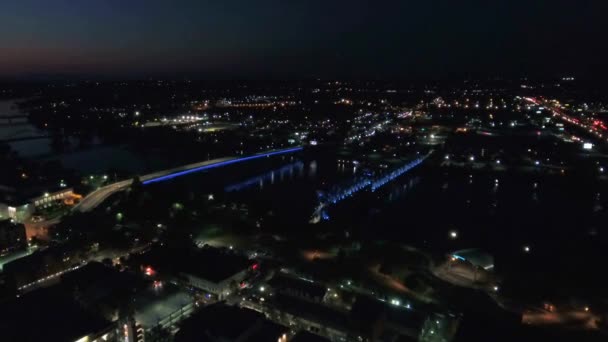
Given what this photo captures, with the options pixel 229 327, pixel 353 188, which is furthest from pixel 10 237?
pixel 353 188

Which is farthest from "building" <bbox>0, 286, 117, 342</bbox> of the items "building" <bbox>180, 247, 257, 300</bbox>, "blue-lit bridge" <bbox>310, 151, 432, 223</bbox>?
"blue-lit bridge" <bbox>310, 151, 432, 223</bbox>

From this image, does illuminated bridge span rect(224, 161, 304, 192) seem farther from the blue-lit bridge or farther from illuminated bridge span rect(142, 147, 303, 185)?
the blue-lit bridge

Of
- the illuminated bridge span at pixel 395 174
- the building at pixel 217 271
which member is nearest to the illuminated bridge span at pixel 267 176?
the illuminated bridge span at pixel 395 174

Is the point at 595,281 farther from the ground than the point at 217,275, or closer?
closer

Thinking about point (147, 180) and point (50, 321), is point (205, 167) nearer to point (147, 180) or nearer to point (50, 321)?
point (147, 180)

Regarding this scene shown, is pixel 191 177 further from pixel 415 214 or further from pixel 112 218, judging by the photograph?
pixel 415 214

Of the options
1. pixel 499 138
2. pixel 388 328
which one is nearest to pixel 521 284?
pixel 388 328

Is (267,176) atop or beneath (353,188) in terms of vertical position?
beneath
